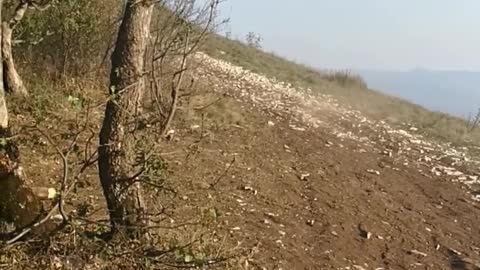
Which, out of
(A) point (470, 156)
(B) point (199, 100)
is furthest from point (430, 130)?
(B) point (199, 100)

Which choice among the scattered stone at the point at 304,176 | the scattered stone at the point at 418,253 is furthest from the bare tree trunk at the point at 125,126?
the scattered stone at the point at 304,176

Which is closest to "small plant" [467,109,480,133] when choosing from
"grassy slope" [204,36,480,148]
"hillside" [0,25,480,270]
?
"grassy slope" [204,36,480,148]

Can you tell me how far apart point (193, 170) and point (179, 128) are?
6.35ft

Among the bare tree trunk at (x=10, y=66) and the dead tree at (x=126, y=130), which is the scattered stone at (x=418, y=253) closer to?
the dead tree at (x=126, y=130)

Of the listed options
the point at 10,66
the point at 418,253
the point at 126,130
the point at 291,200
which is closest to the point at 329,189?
the point at 291,200

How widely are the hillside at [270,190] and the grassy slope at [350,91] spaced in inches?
20.9

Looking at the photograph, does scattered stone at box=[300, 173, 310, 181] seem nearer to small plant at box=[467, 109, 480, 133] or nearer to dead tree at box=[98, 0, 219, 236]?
dead tree at box=[98, 0, 219, 236]

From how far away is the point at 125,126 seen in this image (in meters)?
4.62

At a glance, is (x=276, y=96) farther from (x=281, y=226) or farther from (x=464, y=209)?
(x=281, y=226)

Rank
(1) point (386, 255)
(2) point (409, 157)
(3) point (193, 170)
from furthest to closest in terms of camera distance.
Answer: (2) point (409, 157)
(3) point (193, 170)
(1) point (386, 255)

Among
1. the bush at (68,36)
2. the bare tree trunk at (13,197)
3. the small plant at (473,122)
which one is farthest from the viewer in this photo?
the small plant at (473,122)

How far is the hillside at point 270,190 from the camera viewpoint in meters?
4.61

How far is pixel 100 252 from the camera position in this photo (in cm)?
442

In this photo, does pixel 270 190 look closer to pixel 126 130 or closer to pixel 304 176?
pixel 304 176
